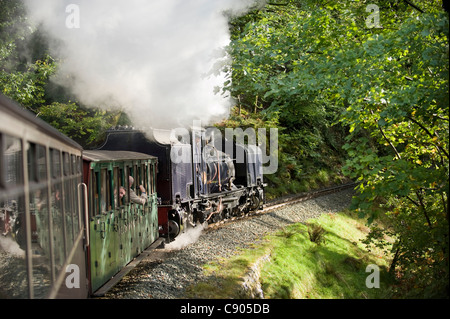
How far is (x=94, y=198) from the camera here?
5750 mm

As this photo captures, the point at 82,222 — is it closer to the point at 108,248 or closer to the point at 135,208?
the point at 108,248

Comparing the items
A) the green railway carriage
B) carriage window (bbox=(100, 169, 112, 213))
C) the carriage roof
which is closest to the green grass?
the green railway carriage

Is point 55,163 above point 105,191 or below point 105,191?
above

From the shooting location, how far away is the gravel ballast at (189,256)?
6383 millimetres

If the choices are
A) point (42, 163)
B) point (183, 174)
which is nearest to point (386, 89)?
point (42, 163)

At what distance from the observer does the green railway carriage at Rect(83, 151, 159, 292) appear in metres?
5.71

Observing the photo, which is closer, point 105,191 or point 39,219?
point 39,219

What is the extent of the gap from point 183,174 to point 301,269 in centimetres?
351

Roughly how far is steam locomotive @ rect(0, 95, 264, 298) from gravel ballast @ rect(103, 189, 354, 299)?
35cm

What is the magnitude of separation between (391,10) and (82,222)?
697 cm

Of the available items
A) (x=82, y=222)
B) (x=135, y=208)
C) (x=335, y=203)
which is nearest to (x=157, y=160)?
(x=135, y=208)

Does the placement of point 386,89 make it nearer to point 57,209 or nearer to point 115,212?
point 115,212

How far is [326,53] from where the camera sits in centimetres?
705
